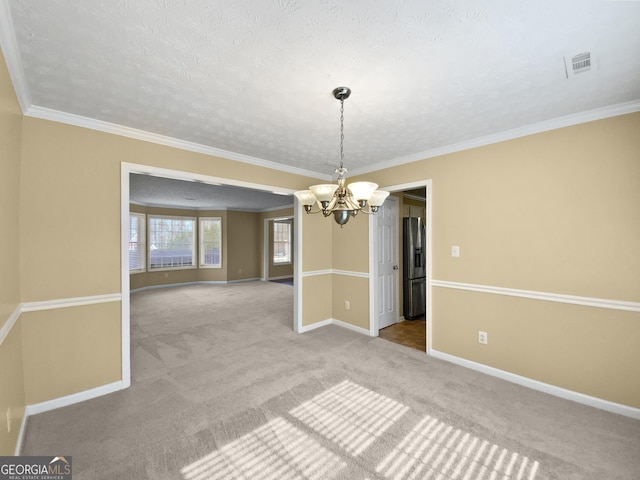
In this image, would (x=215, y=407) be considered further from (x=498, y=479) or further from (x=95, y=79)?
(x=95, y=79)

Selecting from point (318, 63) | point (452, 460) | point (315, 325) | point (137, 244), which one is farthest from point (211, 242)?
point (452, 460)

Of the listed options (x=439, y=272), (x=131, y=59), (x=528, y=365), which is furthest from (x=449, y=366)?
(x=131, y=59)

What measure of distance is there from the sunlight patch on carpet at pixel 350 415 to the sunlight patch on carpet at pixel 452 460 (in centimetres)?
21

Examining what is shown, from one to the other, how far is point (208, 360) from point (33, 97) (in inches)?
115

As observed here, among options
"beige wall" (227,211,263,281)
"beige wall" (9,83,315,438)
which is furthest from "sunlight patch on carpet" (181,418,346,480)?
"beige wall" (227,211,263,281)

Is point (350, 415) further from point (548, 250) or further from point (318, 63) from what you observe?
point (318, 63)

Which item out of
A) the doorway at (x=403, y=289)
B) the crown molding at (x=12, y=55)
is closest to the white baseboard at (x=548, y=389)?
the doorway at (x=403, y=289)

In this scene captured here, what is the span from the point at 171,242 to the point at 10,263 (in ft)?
23.2

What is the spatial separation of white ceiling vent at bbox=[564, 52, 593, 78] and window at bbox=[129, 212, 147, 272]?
8775mm

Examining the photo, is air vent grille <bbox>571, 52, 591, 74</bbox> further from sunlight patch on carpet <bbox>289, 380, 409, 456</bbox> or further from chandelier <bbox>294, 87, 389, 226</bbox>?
sunlight patch on carpet <bbox>289, 380, 409, 456</bbox>

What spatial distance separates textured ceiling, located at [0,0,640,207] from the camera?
4.24 ft

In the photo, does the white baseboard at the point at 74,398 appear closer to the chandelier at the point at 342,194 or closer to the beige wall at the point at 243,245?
the chandelier at the point at 342,194

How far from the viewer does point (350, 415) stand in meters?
2.17

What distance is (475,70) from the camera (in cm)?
173
